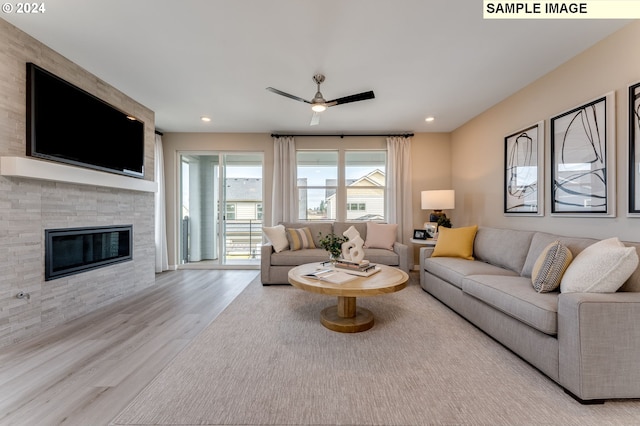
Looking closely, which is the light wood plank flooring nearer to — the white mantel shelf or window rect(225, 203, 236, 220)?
the white mantel shelf

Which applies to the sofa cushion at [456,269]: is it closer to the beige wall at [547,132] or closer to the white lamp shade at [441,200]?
the beige wall at [547,132]

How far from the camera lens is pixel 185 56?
247 cm

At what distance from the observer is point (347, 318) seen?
2428 mm

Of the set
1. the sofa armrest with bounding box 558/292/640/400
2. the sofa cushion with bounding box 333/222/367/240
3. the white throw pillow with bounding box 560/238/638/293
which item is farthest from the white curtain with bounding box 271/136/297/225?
the sofa armrest with bounding box 558/292/640/400

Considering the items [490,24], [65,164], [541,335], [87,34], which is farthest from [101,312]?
[490,24]

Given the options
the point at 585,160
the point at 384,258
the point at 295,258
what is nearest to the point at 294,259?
the point at 295,258

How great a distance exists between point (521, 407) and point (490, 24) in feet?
8.72

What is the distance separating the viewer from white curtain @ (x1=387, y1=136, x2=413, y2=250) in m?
4.73

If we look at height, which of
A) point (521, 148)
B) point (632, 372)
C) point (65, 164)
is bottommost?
point (632, 372)

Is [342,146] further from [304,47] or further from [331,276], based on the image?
[331,276]

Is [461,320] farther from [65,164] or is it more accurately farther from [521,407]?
[65,164]

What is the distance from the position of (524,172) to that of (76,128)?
5.03 m

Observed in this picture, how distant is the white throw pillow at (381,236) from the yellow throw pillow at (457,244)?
A: 0.80 metres

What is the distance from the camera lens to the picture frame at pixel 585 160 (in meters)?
2.13
